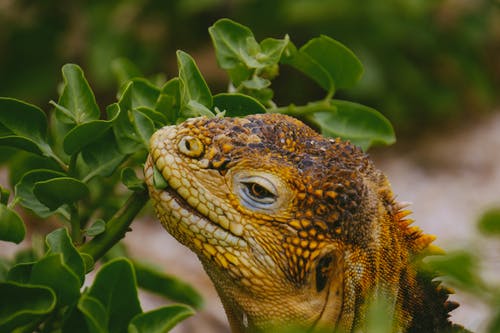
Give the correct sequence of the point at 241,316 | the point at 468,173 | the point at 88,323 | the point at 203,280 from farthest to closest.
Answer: the point at 468,173 → the point at 203,280 → the point at 241,316 → the point at 88,323

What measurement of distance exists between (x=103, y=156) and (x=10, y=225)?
1.35ft

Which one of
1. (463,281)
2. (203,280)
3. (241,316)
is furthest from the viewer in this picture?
(203,280)

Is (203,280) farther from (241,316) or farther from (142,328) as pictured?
(142,328)

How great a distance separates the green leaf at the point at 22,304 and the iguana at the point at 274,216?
18.1 inches

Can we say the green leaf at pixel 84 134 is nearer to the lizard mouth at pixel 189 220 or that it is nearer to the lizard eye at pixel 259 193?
the lizard mouth at pixel 189 220

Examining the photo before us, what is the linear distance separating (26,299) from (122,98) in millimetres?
608

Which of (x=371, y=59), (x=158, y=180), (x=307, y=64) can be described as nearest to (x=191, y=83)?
(x=158, y=180)

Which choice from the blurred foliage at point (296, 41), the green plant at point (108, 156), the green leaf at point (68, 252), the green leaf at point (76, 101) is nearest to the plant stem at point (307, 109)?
the green plant at point (108, 156)

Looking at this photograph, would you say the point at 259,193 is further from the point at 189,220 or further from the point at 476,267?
the point at 476,267

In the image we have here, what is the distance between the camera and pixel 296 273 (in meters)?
2.47

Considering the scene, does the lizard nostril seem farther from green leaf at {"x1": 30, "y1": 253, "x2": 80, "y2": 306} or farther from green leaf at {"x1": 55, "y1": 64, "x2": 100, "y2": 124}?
green leaf at {"x1": 30, "y1": 253, "x2": 80, "y2": 306}

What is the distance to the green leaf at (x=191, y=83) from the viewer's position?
2.47 meters

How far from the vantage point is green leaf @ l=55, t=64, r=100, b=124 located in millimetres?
2475

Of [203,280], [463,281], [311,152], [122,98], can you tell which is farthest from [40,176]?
[203,280]
